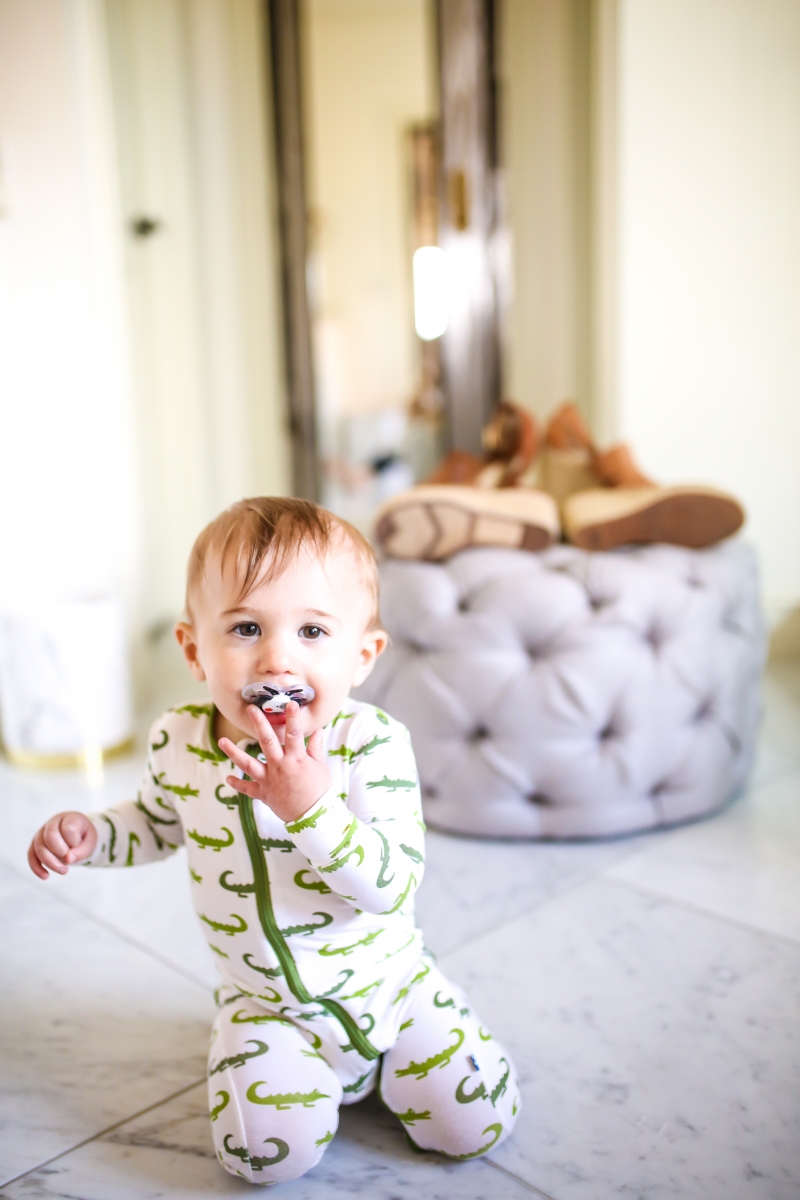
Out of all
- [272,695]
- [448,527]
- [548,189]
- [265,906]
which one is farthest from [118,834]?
[548,189]

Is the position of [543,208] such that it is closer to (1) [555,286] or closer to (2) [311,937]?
(1) [555,286]

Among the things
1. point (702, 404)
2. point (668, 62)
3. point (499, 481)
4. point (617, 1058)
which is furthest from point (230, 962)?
point (668, 62)

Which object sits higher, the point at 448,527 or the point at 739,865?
the point at 448,527

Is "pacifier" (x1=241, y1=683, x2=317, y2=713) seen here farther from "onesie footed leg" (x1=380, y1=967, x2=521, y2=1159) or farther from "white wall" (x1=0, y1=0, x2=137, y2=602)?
"white wall" (x1=0, y1=0, x2=137, y2=602)

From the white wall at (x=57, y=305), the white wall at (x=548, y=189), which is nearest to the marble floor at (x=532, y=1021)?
the white wall at (x=57, y=305)

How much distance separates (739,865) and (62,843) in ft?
3.21

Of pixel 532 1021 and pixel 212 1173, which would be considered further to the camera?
pixel 532 1021

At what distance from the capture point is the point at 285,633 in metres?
0.83

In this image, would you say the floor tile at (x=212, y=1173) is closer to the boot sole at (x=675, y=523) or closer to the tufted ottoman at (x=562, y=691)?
the tufted ottoman at (x=562, y=691)

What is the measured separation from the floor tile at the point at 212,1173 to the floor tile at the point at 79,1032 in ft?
0.11

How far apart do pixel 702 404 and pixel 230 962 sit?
191 cm

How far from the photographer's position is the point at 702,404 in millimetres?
2455

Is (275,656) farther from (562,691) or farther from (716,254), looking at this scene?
(716,254)

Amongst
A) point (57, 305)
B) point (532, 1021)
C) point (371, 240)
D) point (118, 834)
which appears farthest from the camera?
point (371, 240)
